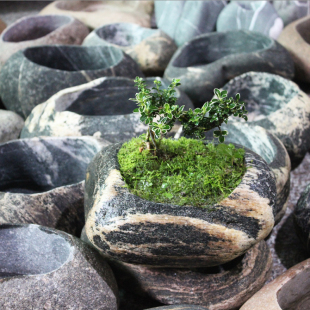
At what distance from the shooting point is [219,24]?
2801 mm

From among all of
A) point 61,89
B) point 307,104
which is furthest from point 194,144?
point 61,89

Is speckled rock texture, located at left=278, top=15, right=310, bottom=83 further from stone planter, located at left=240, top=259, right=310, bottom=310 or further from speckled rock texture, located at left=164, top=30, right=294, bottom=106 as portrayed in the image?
stone planter, located at left=240, top=259, right=310, bottom=310

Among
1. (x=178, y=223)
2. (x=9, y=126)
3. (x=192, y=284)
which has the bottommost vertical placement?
(x=9, y=126)

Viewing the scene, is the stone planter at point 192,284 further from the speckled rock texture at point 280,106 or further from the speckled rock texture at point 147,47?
the speckled rock texture at point 147,47

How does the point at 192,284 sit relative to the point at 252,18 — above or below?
below

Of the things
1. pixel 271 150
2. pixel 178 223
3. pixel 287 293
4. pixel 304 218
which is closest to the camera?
pixel 178 223

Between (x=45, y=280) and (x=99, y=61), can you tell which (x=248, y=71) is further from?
(x=45, y=280)

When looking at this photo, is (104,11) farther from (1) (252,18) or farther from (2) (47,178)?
(2) (47,178)

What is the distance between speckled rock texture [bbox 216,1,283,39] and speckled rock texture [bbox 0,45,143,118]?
99 cm

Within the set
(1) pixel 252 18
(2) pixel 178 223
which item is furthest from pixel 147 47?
(2) pixel 178 223

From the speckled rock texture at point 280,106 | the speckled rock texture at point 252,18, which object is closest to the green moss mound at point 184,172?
the speckled rock texture at point 280,106

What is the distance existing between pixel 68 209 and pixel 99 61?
1.25 meters

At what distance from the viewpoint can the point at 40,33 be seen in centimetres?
271

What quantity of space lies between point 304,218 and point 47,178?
0.95 metres
